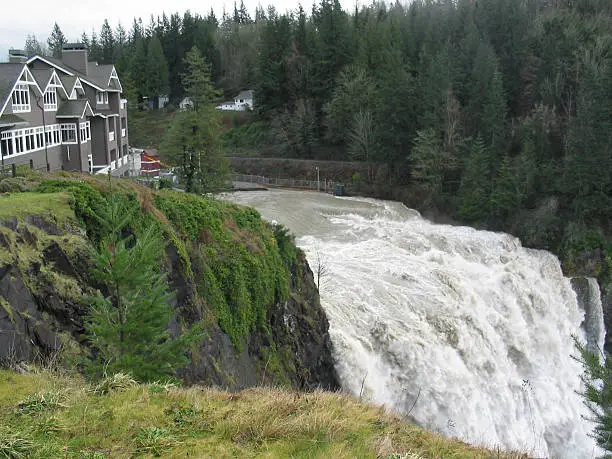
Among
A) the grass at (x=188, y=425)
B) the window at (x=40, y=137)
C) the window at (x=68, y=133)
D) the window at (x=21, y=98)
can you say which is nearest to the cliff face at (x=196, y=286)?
the grass at (x=188, y=425)

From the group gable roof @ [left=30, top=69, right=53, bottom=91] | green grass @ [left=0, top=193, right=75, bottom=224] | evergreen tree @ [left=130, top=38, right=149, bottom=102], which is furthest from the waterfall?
evergreen tree @ [left=130, top=38, right=149, bottom=102]

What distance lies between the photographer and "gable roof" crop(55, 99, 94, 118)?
106 feet

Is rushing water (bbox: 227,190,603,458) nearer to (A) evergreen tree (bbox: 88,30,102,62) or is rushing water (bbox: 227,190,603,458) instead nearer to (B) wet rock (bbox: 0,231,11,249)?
(B) wet rock (bbox: 0,231,11,249)

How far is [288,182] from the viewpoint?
56875mm

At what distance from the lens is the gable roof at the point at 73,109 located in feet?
106

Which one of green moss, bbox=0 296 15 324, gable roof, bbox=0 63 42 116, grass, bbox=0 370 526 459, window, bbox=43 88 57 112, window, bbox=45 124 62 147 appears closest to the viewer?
grass, bbox=0 370 526 459

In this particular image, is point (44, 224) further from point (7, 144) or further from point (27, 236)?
point (7, 144)

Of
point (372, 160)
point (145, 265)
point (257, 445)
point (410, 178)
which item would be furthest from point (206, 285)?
point (372, 160)

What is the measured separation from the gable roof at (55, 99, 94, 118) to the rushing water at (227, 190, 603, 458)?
1396 centimetres

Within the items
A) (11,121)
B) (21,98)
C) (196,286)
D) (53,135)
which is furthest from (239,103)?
(196,286)

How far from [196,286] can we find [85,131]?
2291 cm

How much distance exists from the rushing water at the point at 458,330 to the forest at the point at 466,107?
605 cm

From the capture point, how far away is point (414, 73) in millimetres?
61031

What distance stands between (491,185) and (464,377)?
2330 centimetres
